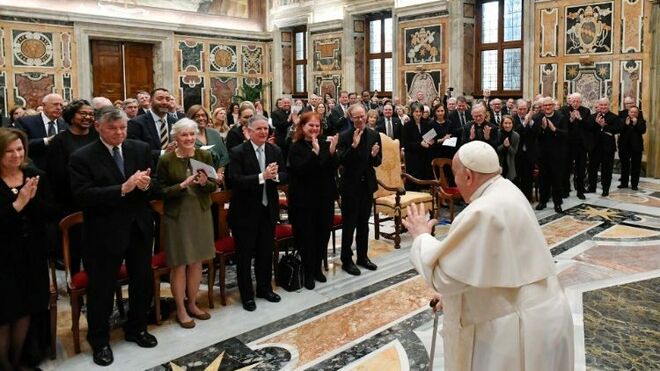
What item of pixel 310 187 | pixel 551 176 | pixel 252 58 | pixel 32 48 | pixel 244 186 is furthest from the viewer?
pixel 252 58

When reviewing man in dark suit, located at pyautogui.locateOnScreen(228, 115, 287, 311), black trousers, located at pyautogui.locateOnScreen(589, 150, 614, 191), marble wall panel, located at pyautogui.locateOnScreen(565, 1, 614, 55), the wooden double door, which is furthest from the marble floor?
the wooden double door

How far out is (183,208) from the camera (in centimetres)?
445

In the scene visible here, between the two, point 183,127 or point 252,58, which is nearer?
point 183,127

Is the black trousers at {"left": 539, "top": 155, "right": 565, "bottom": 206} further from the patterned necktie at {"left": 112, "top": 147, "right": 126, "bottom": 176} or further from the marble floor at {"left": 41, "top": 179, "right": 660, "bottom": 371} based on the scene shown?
the patterned necktie at {"left": 112, "top": 147, "right": 126, "bottom": 176}

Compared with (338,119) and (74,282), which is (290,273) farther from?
(338,119)

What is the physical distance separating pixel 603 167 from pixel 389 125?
12.1 feet

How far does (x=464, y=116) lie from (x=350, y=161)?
494 cm

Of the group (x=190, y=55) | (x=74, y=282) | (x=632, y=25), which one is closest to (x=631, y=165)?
(x=632, y=25)

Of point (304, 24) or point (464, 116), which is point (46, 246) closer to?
point (464, 116)

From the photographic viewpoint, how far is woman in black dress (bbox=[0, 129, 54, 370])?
3.59 metres

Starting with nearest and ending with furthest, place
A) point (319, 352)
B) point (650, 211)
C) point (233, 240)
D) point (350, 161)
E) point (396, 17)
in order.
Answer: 1. point (319, 352)
2. point (233, 240)
3. point (350, 161)
4. point (650, 211)
5. point (396, 17)

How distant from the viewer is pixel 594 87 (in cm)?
1132

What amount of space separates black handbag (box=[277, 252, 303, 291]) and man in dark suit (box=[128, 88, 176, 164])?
169 cm

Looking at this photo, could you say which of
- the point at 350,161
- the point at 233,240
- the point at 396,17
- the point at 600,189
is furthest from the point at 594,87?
the point at 233,240
